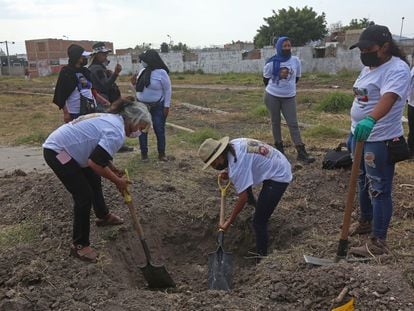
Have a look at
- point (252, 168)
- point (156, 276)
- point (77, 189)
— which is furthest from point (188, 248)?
point (77, 189)

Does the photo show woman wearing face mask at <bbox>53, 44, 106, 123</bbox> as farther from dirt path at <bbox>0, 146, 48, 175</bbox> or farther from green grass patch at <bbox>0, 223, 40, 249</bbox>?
dirt path at <bbox>0, 146, 48, 175</bbox>

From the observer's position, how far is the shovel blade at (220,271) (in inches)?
155

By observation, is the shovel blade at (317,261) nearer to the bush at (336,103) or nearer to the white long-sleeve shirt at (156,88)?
the white long-sleeve shirt at (156,88)

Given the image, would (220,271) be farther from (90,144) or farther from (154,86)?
(154,86)

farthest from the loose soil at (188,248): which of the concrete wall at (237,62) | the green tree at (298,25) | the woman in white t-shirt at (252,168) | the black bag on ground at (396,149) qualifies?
the green tree at (298,25)

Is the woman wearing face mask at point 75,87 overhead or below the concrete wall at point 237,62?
overhead

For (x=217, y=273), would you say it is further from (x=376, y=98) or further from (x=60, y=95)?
(x=60, y=95)

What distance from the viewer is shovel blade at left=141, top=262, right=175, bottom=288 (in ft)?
13.1

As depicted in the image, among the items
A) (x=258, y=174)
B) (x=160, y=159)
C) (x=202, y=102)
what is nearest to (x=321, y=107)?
(x=202, y=102)

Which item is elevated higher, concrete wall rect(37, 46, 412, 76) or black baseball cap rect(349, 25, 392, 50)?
black baseball cap rect(349, 25, 392, 50)

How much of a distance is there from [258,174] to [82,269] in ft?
5.37

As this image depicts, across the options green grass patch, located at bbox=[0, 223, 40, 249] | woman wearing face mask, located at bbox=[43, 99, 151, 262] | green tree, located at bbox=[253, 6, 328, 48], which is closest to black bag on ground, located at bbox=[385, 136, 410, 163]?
woman wearing face mask, located at bbox=[43, 99, 151, 262]

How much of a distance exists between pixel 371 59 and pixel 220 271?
2089 millimetres

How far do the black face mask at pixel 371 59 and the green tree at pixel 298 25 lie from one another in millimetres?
39398
